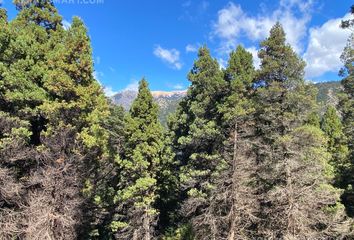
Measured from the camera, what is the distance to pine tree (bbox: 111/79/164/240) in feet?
71.7

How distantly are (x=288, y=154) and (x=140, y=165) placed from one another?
956cm

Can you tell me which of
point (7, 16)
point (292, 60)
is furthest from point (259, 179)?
point (7, 16)

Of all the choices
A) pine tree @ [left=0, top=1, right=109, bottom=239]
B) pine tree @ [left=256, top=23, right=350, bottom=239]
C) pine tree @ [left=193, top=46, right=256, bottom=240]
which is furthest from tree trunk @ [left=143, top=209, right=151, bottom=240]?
pine tree @ [left=256, top=23, right=350, bottom=239]

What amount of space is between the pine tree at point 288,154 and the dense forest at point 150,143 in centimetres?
6

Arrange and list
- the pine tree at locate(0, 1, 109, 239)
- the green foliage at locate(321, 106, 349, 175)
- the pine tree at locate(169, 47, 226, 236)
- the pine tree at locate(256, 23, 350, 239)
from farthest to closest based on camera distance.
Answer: the green foliage at locate(321, 106, 349, 175) → the pine tree at locate(169, 47, 226, 236) → the pine tree at locate(256, 23, 350, 239) → the pine tree at locate(0, 1, 109, 239)

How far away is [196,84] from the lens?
26219 millimetres

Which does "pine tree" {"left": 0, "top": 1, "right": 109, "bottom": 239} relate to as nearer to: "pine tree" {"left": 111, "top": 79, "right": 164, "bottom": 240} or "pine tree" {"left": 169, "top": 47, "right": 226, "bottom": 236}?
"pine tree" {"left": 111, "top": 79, "right": 164, "bottom": 240}

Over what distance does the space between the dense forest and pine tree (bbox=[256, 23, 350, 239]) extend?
63 millimetres

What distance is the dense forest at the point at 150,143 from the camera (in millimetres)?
16547

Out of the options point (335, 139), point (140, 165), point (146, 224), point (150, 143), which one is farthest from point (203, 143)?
point (335, 139)

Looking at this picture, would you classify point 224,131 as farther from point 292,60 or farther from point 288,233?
point 288,233

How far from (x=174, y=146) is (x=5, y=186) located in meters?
16.9

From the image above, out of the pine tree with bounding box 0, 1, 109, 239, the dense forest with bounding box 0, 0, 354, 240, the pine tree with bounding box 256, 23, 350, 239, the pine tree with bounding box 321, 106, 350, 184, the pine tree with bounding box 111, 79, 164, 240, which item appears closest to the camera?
the pine tree with bounding box 0, 1, 109, 239

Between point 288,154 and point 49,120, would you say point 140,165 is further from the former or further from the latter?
point 288,154
